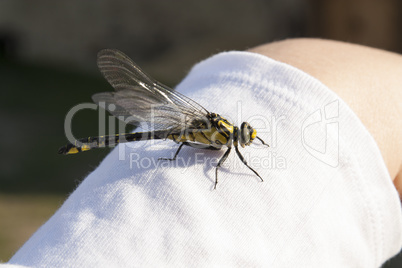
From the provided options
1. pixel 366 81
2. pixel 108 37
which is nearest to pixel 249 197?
pixel 366 81

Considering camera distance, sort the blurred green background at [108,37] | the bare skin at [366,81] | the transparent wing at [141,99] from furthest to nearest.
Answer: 1. the blurred green background at [108,37]
2. the transparent wing at [141,99]
3. the bare skin at [366,81]

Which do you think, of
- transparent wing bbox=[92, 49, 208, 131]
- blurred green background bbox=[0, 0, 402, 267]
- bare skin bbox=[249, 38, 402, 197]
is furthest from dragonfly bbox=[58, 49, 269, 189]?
blurred green background bbox=[0, 0, 402, 267]

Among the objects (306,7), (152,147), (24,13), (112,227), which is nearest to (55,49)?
(24,13)

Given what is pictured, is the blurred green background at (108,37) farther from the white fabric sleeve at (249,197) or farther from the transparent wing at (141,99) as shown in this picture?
the white fabric sleeve at (249,197)

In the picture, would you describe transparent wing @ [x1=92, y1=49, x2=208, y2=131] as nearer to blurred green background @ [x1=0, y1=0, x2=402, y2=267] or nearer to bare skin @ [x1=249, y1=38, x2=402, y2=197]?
bare skin @ [x1=249, y1=38, x2=402, y2=197]

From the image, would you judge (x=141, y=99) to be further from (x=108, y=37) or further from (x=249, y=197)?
(x=108, y=37)

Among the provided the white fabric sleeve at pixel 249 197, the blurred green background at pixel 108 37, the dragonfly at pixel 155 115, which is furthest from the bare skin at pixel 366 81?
the blurred green background at pixel 108 37
